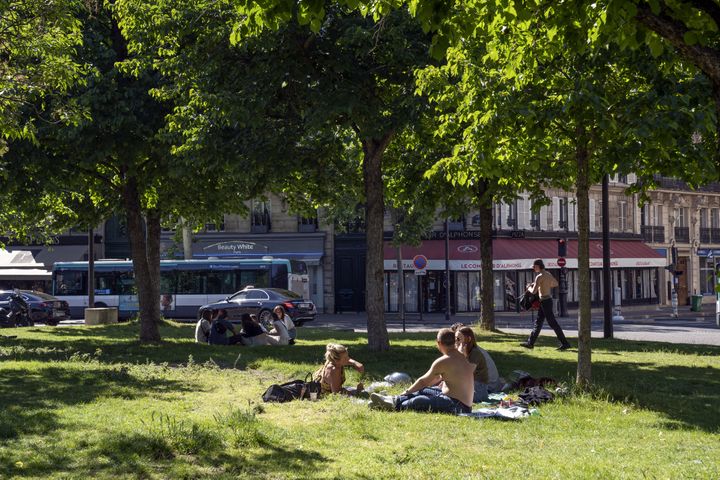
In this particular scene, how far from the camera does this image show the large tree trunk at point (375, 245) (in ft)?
54.7

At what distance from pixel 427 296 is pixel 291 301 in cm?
1437

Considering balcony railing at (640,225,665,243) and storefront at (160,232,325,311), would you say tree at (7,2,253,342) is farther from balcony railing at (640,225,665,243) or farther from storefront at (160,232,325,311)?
balcony railing at (640,225,665,243)

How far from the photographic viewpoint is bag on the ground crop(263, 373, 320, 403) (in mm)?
10555

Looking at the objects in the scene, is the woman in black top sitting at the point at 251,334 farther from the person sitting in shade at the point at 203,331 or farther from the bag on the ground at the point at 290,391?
the bag on the ground at the point at 290,391

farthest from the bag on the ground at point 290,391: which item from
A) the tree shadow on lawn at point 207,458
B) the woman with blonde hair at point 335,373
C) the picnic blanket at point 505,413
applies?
the tree shadow on lawn at point 207,458

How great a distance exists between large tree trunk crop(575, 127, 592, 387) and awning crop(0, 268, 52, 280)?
1589 inches

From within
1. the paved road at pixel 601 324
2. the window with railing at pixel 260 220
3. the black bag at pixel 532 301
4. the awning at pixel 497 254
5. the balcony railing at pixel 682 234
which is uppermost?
the window with railing at pixel 260 220

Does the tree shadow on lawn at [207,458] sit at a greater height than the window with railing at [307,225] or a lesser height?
lesser

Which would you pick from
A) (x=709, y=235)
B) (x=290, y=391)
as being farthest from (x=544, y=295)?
(x=709, y=235)

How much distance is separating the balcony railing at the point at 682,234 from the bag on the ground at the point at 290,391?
50412mm

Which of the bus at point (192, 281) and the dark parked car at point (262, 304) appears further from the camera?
the bus at point (192, 281)

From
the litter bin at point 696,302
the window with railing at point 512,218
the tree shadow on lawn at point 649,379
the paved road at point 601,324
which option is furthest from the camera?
the window with railing at point 512,218

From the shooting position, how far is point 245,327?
1948 cm

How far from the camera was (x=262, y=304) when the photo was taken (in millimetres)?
34281
